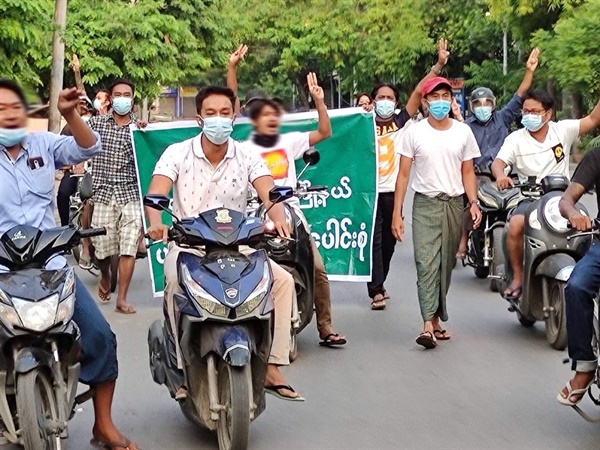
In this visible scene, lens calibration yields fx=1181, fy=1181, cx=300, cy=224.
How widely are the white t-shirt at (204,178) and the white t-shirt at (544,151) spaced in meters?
3.42

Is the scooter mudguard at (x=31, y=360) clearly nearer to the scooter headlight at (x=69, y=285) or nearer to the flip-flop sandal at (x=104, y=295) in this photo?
the scooter headlight at (x=69, y=285)

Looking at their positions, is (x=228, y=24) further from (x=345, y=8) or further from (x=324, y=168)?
(x=324, y=168)

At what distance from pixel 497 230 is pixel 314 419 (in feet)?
16.0

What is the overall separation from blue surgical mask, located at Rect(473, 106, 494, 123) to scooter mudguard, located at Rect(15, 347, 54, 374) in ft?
23.7

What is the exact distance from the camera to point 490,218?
11352 millimetres

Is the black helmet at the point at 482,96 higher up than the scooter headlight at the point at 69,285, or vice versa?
the black helmet at the point at 482,96

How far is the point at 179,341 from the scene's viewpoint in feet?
18.7

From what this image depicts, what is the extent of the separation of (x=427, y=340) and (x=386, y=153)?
2.70 metres

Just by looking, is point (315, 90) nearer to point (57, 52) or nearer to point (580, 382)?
point (580, 382)

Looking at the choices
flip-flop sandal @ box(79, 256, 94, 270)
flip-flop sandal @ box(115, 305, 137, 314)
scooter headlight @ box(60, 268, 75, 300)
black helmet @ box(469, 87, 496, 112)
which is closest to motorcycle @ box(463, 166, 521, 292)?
black helmet @ box(469, 87, 496, 112)

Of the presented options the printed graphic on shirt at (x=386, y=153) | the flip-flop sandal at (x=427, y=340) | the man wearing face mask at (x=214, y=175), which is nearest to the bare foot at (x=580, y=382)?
the man wearing face mask at (x=214, y=175)

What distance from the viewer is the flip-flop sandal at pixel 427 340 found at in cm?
847

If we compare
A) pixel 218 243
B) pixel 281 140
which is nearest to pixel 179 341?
pixel 218 243

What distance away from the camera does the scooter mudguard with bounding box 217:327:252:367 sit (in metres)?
5.36
